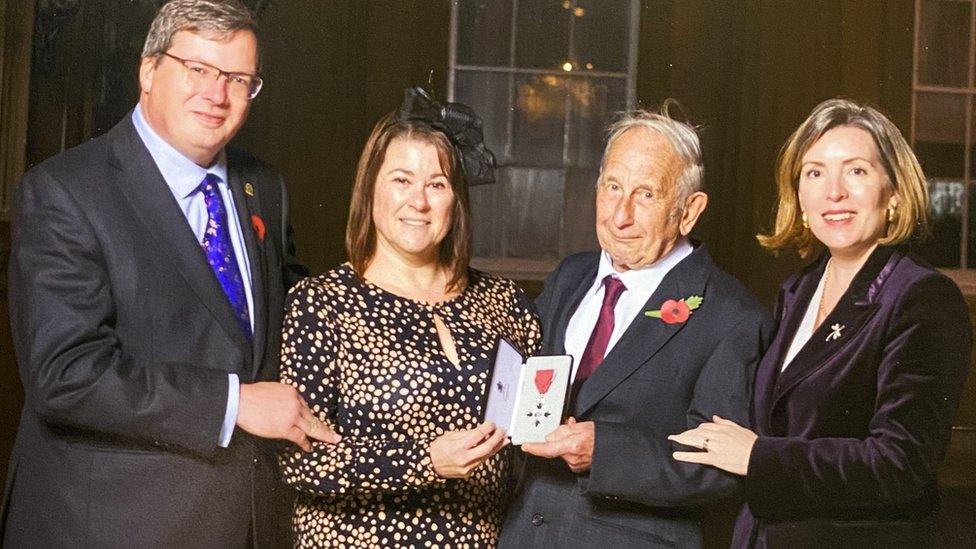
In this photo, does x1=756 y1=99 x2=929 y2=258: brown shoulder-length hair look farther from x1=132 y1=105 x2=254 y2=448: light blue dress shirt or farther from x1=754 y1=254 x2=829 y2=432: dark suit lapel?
x1=132 y1=105 x2=254 y2=448: light blue dress shirt

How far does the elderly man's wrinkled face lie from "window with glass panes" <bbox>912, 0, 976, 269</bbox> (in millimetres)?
956

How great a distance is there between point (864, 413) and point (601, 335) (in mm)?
596

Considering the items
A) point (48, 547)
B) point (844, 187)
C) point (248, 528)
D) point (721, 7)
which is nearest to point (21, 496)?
point (48, 547)

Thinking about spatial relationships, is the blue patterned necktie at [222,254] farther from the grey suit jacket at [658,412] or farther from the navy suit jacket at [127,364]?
the grey suit jacket at [658,412]

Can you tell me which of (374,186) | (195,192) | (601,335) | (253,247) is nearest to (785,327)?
(601,335)

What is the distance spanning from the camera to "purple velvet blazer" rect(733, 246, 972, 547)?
244 centimetres

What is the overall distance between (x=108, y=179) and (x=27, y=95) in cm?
79

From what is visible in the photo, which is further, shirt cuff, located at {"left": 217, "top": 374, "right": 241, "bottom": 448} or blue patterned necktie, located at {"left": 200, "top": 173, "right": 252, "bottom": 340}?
blue patterned necktie, located at {"left": 200, "top": 173, "right": 252, "bottom": 340}

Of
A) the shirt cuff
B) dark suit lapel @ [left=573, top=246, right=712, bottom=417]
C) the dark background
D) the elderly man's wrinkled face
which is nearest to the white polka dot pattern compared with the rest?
the shirt cuff

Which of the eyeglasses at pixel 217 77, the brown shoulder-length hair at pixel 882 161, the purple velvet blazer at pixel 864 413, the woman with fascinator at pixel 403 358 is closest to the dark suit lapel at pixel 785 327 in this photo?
the purple velvet blazer at pixel 864 413

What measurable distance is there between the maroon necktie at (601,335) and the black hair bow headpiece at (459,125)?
380mm

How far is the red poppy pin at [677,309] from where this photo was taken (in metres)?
2.61

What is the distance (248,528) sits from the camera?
2.74 m

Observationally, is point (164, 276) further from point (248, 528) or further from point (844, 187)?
point (844, 187)
